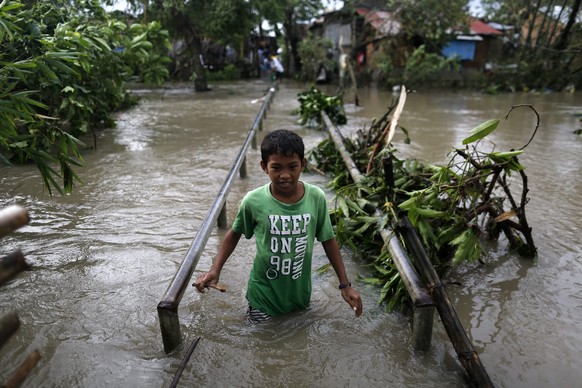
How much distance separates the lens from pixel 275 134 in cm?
231

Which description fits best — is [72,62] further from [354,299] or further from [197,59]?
[197,59]

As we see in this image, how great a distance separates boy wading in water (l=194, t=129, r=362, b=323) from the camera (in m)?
2.31

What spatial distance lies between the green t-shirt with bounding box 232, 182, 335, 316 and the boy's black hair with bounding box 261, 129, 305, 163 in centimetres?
27

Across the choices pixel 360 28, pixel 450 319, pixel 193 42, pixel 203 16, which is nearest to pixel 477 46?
pixel 360 28

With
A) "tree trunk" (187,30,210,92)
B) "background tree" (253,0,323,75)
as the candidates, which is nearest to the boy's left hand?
"tree trunk" (187,30,210,92)

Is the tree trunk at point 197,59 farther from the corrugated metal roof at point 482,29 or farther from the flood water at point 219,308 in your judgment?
the corrugated metal roof at point 482,29

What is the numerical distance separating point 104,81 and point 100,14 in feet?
A: 3.53

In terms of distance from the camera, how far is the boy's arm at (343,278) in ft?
8.07

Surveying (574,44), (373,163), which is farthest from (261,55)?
(373,163)

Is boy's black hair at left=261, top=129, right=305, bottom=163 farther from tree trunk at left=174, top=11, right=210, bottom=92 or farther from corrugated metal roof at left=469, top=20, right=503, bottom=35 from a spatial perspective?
corrugated metal roof at left=469, top=20, right=503, bottom=35

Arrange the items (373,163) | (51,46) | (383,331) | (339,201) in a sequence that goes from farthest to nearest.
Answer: (373,163), (51,46), (339,201), (383,331)

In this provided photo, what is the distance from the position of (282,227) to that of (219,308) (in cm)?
99

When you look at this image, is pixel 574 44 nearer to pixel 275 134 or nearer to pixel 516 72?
pixel 516 72

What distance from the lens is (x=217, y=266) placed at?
8.04ft
